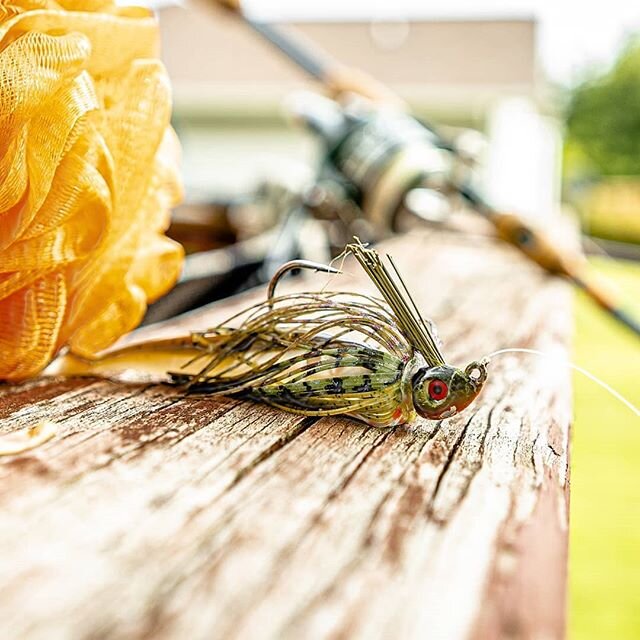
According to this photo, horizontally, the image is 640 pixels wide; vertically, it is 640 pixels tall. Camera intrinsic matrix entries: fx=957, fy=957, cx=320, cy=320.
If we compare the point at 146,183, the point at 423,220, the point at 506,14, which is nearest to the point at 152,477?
the point at 146,183

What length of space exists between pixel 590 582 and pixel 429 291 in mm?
1057

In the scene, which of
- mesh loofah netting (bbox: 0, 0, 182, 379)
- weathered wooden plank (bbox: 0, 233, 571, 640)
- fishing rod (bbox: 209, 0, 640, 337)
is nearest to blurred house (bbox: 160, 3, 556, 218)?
fishing rod (bbox: 209, 0, 640, 337)

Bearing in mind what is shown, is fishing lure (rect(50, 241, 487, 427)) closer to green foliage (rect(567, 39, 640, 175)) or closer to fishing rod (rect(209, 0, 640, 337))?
fishing rod (rect(209, 0, 640, 337))

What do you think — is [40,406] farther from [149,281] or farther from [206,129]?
[206,129]

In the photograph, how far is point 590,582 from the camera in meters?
2.41

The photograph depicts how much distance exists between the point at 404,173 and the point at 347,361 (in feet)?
5.19

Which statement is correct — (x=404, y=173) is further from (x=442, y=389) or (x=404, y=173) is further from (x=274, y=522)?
(x=274, y=522)

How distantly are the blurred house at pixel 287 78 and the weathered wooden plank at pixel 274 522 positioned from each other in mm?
11345

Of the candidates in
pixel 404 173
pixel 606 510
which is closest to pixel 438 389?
pixel 404 173

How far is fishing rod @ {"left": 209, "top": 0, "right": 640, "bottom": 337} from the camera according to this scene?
2.25 m

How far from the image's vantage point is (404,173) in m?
2.30

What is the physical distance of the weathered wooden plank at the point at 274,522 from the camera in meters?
0.44

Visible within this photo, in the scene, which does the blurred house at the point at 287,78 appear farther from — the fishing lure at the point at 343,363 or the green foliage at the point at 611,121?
the green foliage at the point at 611,121

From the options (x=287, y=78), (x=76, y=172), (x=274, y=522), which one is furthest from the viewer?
(x=287, y=78)
